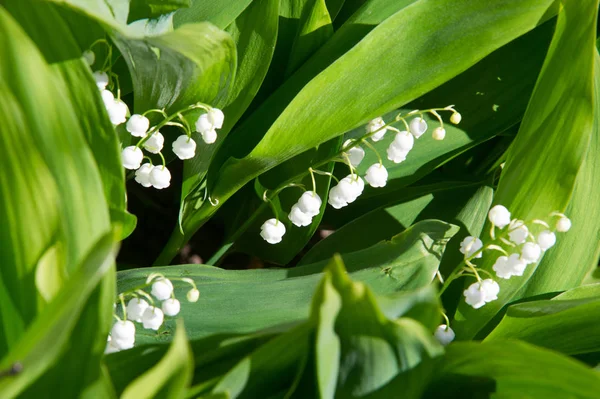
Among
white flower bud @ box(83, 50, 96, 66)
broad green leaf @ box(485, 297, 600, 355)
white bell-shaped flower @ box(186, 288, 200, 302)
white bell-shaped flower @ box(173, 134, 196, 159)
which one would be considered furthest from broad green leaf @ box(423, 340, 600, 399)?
white flower bud @ box(83, 50, 96, 66)

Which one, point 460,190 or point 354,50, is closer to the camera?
point 354,50

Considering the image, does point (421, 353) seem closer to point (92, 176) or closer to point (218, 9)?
point (92, 176)

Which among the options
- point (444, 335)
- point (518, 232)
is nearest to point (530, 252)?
point (518, 232)

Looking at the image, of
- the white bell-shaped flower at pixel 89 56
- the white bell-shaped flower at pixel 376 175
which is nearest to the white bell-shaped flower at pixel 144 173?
the white bell-shaped flower at pixel 89 56

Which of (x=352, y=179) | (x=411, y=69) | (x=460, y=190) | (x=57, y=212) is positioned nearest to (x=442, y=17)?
(x=411, y=69)

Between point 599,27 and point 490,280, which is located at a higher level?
point 599,27

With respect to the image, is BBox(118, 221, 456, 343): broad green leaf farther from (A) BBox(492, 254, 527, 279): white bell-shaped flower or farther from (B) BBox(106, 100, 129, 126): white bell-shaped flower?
(B) BBox(106, 100, 129, 126): white bell-shaped flower
